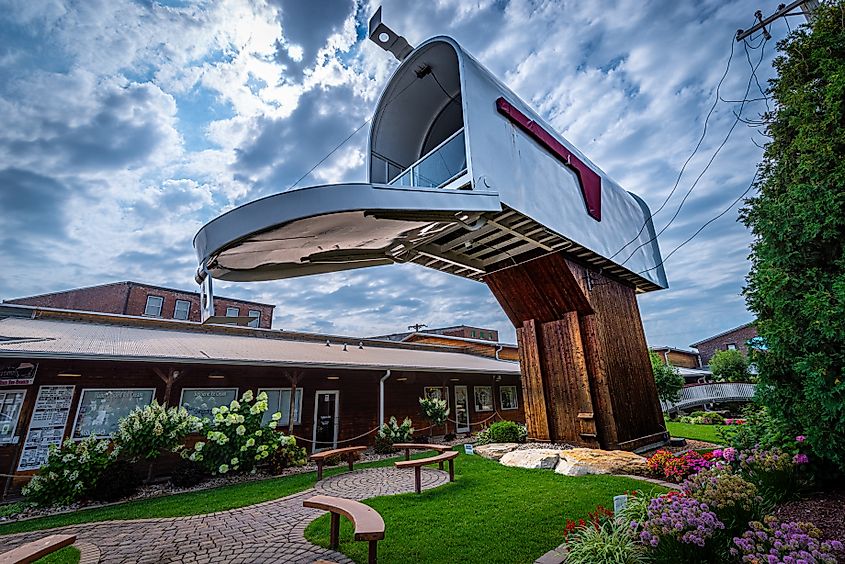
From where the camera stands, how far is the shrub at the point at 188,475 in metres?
7.46

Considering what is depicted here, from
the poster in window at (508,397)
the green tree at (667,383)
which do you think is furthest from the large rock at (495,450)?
the green tree at (667,383)

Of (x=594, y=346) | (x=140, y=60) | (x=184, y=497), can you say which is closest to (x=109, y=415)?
(x=184, y=497)

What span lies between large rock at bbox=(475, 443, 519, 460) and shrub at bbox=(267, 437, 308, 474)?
435 centimetres

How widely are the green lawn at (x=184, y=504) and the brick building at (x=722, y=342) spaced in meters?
36.3

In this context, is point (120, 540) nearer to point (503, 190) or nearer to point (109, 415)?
point (109, 415)

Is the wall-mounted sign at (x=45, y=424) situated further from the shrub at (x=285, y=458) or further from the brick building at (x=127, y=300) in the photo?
the brick building at (x=127, y=300)

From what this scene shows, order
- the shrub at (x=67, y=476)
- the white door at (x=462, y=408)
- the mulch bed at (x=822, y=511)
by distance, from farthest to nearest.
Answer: the white door at (x=462, y=408)
the shrub at (x=67, y=476)
the mulch bed at (x=822, y=511)

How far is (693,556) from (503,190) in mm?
5996

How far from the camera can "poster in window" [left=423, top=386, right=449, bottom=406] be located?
14.4 metres

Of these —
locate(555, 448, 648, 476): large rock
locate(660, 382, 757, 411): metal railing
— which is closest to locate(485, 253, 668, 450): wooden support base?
locate(555, 448, 648, 476): large rock

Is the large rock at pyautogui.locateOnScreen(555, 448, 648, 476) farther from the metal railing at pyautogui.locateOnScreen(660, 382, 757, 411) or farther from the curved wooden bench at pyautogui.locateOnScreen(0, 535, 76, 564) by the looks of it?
the metal railing at pyautogui.locateOnScreen(660, 382, 757, 411)

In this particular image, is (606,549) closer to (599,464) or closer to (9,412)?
(599,464)

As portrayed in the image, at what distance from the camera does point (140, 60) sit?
623 centimetres

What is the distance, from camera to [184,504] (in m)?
6.09
